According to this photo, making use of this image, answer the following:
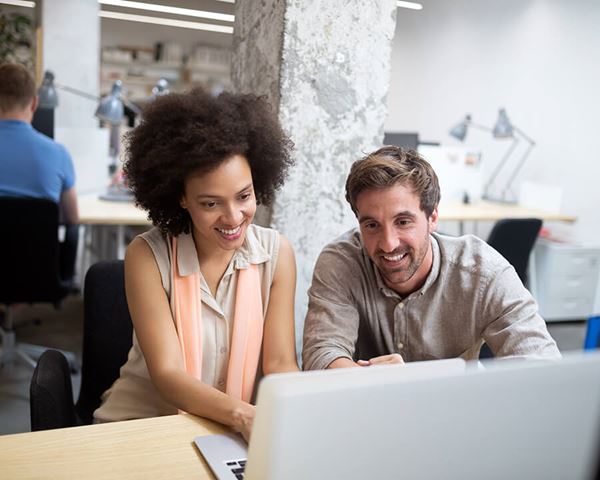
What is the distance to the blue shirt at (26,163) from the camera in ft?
10.2

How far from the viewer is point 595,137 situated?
4703 millimetres

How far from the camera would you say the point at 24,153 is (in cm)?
313

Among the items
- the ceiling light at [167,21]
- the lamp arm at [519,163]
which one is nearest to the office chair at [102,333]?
the lamp arm at [519,163]

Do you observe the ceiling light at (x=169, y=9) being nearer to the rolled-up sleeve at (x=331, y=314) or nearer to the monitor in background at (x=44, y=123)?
the monitor in background at (x=44, y=123)

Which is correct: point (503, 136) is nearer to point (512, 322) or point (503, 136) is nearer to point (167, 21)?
point (512, 322)

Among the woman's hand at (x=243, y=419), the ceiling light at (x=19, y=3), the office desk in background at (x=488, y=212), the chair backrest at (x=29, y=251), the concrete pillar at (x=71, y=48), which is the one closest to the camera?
the woman's hand at (x=243, y=419)

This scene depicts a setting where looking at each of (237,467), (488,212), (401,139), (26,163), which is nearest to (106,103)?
(26,163)

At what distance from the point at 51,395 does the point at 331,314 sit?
2.10 ft

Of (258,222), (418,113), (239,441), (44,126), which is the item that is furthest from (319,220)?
(418,113)

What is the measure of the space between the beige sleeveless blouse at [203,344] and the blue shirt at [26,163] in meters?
1.82

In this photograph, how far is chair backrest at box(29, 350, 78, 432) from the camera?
4.05 feet

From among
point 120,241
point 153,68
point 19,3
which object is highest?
point 19,3

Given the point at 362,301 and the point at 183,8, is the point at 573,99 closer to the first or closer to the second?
the point at 362,301

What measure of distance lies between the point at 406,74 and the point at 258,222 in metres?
5.67
